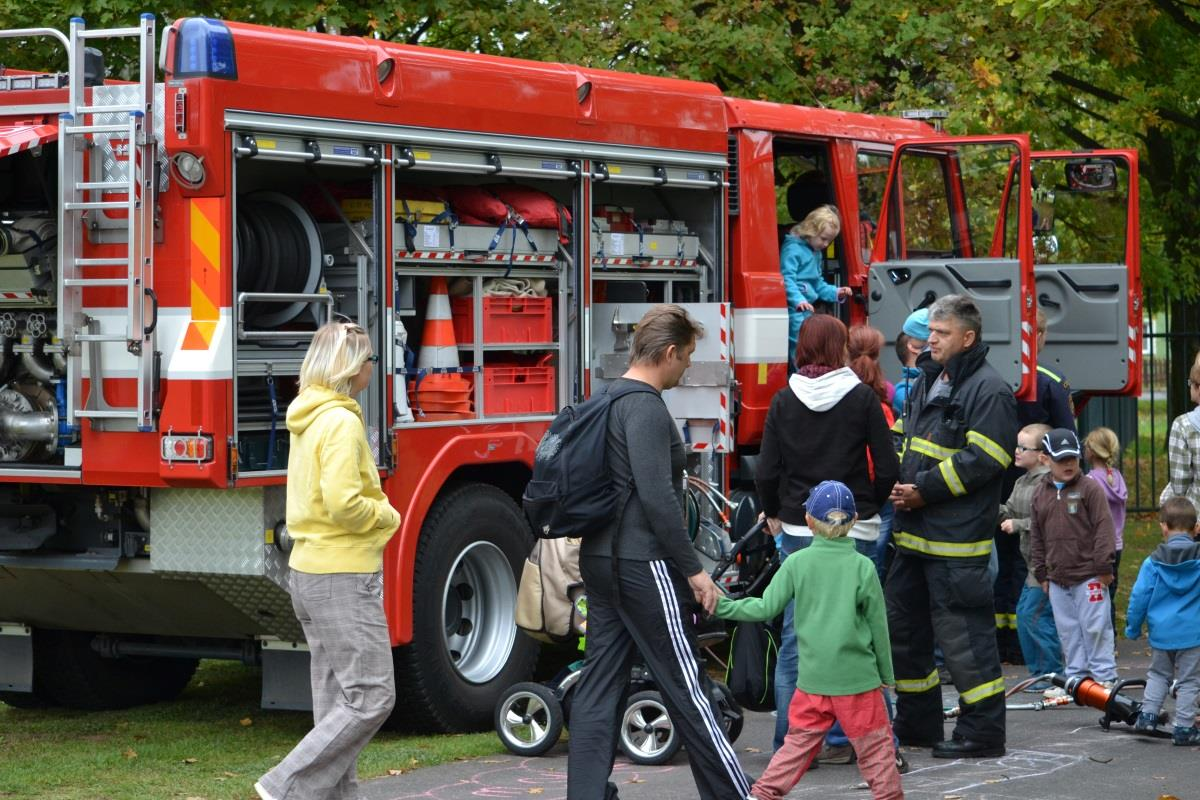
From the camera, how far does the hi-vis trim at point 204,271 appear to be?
23.9ft

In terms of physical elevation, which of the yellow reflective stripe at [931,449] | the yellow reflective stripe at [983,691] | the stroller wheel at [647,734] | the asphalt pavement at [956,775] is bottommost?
the asphalt pavement at [956,775]

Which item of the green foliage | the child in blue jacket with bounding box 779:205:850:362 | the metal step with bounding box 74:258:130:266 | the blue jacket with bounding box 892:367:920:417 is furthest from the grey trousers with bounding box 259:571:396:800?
the green foliage

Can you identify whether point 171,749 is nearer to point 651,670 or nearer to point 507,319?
point 507,319

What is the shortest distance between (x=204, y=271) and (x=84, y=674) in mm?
3041

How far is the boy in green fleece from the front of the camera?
250 inches

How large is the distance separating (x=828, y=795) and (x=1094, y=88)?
502 inches

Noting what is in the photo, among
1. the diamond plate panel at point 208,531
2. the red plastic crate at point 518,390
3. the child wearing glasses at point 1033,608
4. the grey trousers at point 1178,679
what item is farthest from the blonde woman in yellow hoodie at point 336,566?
the child wearing glasses at point 1033,608

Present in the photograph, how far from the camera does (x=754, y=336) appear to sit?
33.4 feet

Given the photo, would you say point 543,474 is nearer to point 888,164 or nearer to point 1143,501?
point 888,164

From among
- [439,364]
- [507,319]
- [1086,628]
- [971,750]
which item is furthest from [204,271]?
[1086,628]

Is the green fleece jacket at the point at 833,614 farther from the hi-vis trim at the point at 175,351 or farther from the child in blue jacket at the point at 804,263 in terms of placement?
the child in blue jacket at the point at 804,263

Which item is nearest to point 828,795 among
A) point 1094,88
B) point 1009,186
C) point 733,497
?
point 733,497

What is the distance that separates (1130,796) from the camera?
705 cm

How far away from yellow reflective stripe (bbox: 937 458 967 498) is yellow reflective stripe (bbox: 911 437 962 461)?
0.36ft
